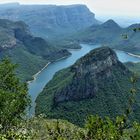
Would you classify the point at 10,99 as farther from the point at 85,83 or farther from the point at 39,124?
the point at 85,83

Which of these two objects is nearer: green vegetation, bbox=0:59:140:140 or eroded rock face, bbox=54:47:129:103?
green vegetation, bbox=0:59:140:140

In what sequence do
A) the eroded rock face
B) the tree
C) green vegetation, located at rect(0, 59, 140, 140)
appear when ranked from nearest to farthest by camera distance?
green vegetation, located at rect(0, 59, 140, 140)
the tree
the eroded rock face

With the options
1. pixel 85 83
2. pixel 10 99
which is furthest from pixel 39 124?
pixel 85 83

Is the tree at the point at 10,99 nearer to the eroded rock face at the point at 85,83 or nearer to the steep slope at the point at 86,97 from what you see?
the steep slope at the point at 86,97

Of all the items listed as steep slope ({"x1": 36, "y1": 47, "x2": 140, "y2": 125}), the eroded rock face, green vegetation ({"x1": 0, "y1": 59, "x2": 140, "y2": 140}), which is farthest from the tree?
the eroded rock face

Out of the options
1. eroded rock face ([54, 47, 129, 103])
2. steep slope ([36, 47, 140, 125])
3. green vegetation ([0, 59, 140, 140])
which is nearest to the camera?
green vegetation ([0, 59, 140, 140])

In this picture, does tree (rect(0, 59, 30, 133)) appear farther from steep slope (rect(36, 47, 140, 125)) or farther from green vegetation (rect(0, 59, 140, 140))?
steep slope (rect(36, 47, 140, 125))

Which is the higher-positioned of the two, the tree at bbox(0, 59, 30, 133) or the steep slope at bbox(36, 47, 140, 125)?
the tree at bbox(0, 59, 30, 133)

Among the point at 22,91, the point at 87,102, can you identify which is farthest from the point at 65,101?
the point at 22,91

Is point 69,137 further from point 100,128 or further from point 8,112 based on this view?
point 8,112
